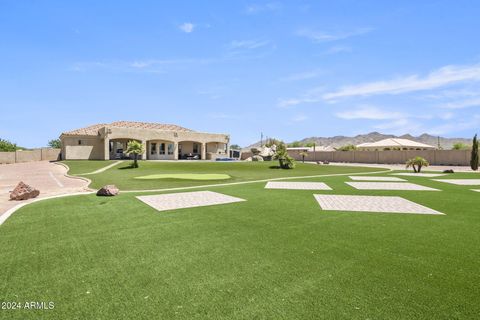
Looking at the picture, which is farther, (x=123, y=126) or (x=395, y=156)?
(x=395, y=156)

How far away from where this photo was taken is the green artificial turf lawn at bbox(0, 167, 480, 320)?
299 cm

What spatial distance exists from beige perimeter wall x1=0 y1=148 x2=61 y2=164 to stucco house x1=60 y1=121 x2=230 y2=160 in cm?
610

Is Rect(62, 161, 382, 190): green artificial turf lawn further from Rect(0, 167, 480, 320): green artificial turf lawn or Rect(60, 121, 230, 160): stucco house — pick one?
Rect(60, 121, 230, 160): stucco house

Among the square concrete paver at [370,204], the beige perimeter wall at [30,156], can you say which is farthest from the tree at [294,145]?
the square concrete paver at [370,204]

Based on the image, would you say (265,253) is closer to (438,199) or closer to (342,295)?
(342,295)

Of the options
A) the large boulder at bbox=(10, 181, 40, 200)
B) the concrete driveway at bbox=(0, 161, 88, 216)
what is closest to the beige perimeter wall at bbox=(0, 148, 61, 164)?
the concrete driveway at bbox=(0, 161, 88, 216)

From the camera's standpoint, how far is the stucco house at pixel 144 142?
1464 inches

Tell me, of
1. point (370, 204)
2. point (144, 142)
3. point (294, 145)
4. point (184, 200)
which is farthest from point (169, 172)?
point (294, 145)

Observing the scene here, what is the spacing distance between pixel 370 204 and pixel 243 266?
6448 mm

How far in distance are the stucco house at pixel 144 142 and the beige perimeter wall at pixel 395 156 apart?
482 inches

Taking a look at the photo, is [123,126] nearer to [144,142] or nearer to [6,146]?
[144,142]

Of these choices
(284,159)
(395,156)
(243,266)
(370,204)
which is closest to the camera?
(243,266)

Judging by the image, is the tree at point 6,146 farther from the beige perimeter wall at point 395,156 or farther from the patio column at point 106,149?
the beige perimeter wall at point 395,156

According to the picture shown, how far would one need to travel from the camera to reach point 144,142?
3962 centimetres
